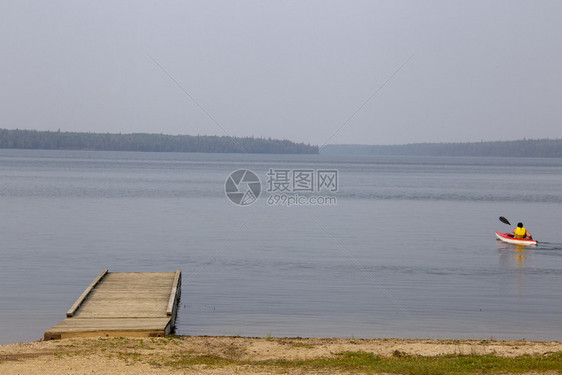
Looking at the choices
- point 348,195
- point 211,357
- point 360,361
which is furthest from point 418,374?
point 348,195

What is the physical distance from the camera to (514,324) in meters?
15.9

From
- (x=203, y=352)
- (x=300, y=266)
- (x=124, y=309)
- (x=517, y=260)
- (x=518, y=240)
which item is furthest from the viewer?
(x=518, y=240)

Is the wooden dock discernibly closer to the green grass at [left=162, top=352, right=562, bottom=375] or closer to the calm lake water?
the calm lake water

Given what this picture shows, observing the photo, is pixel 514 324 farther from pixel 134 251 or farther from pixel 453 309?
pixel 134 251

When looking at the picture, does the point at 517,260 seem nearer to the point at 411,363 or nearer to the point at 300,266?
the point at 300,266

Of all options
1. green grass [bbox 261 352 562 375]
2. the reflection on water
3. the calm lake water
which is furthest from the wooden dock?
the reflection on water

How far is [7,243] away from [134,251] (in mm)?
5394

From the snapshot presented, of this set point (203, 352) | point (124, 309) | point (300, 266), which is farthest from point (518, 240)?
point (203, 352)

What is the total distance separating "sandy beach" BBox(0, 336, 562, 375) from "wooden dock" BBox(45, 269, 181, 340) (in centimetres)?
42

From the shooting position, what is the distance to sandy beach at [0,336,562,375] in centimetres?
973

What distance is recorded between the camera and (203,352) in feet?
37.1

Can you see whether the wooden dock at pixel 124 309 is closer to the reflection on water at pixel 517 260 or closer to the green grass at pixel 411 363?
the green grass at pixel 411 363

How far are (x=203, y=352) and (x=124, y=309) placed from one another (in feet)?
10.3

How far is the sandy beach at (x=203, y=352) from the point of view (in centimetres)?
973
